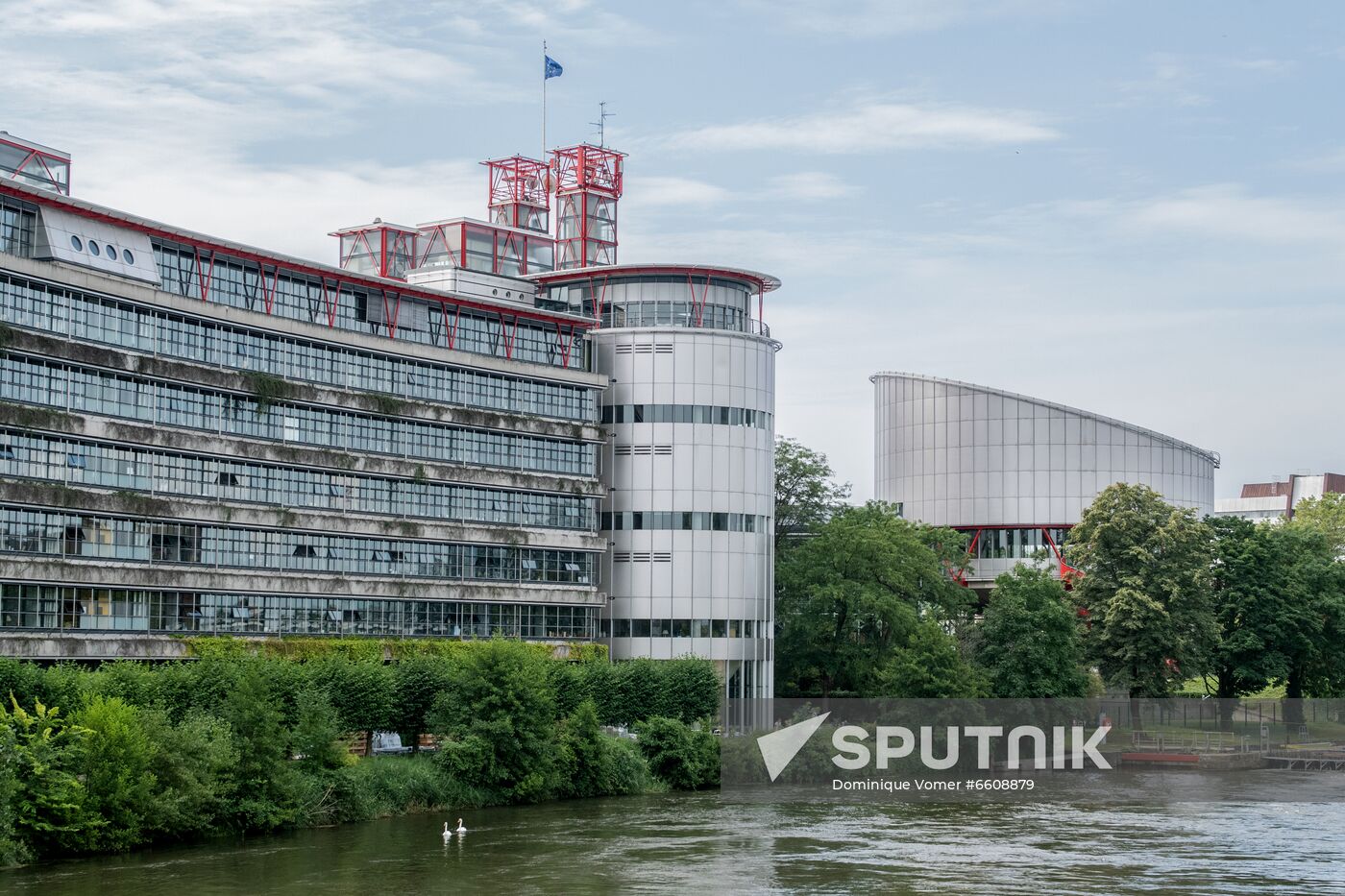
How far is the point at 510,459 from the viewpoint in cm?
12119

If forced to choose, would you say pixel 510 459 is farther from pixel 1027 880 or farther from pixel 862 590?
pixel 1027 880

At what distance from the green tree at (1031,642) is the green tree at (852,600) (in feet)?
21.2

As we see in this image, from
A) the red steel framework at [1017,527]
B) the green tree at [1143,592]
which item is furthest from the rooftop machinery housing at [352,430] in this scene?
the red steel framework at [1017,527]

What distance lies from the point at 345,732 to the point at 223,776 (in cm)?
1254

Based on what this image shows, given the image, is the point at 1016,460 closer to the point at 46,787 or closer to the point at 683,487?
the point at 683,487

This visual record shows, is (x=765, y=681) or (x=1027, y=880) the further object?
(x=765, y=681)

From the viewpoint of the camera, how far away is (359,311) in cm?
11350

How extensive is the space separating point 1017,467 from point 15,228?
344 ft

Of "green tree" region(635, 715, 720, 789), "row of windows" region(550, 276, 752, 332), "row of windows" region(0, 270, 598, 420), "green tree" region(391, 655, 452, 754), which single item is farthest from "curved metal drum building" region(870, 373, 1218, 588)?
"green tree" region(391, 655, 452, 754)

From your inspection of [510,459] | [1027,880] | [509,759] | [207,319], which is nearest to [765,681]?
[510,459]

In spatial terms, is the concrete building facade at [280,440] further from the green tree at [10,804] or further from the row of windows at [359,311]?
the green tree at [10,804]

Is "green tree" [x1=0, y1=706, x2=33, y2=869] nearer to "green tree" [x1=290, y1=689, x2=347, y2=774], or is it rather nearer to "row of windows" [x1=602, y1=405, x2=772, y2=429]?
"green tree" [x1=290, y1=689, x2=347, y2=774]

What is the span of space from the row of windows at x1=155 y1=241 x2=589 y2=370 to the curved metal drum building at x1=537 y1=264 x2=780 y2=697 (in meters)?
4.92

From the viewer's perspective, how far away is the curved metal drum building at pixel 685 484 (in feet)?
411
